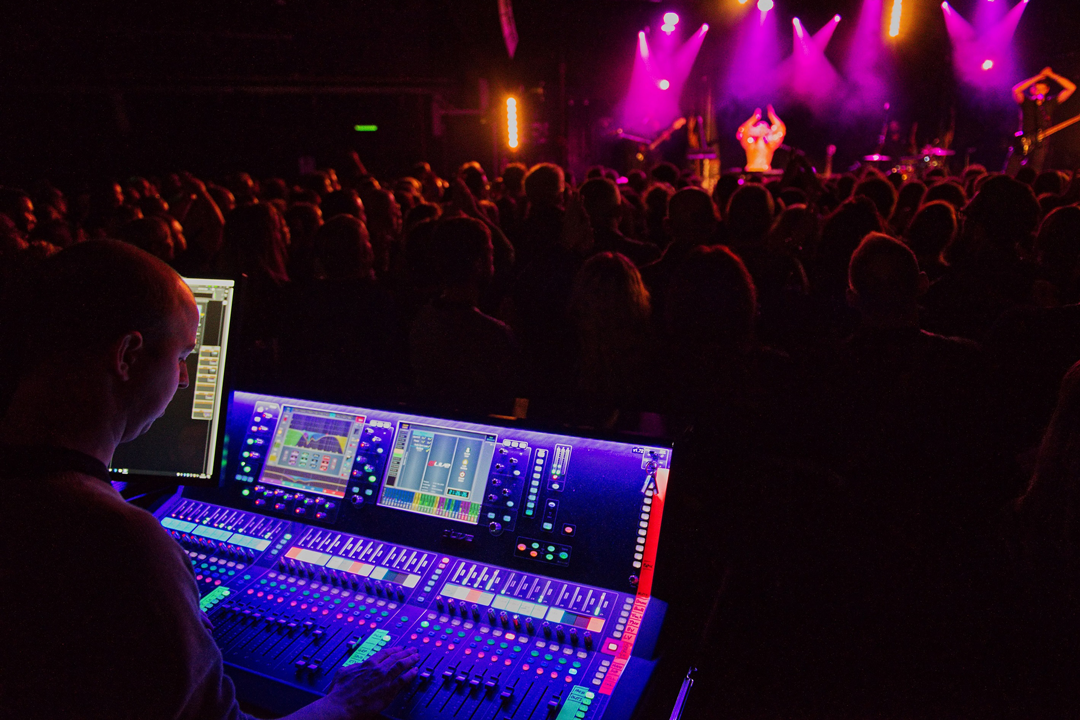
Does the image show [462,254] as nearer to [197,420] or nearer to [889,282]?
[197,420]

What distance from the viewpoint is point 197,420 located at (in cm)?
163

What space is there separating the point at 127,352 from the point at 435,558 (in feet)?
2.42

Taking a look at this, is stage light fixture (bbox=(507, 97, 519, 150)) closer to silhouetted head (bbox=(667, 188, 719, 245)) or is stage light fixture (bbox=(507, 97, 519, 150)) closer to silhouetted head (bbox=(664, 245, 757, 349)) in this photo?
silhouetted head (bbox=(667, 188, 719, 245))

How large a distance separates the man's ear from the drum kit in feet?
48.0

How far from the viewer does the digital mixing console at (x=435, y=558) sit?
1.15m

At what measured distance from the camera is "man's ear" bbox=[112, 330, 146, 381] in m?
0.94

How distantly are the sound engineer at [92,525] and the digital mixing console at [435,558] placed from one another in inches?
8.0

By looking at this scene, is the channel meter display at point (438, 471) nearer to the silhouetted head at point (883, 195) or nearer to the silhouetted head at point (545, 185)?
the silhouetted head at point (545, 185)

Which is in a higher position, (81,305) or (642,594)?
(81,305)

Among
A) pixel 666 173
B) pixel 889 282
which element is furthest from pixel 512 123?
pixel 889 282

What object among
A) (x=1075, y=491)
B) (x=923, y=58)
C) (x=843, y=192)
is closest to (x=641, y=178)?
(x=843, y=192)

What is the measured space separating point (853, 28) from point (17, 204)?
50.9 ft

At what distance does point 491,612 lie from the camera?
128 cm

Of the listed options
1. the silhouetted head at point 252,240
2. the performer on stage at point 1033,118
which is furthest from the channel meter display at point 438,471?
the performer on stage at point 1033,118
